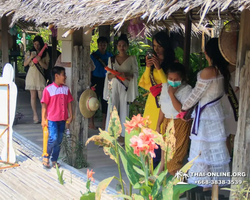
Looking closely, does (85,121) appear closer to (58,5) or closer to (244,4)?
(58,5)

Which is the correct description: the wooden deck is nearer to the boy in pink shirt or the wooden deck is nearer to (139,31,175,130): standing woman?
the boy in pink shirt

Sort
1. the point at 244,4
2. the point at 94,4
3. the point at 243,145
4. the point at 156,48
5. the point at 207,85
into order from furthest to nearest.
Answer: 1. the point at 156,48
2. the point at 94,4
3. the point at 207,85
4. the point at 243,145
5. the point at 244,4

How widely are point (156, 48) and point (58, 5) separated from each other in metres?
1.29

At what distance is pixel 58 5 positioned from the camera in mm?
4707

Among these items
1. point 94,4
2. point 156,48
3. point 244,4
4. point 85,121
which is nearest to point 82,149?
point 85,121

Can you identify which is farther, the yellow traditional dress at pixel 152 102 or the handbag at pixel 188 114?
the yellow traditional dress at pixel 152 102

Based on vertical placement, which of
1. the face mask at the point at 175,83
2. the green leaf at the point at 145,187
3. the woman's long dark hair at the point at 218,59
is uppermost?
the woman's long dark hair at the point at 218,59

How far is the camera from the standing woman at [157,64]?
179 inches

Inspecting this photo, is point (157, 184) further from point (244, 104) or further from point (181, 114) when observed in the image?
point (181, 114)

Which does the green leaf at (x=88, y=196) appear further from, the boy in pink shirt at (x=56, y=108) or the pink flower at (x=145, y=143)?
the boy in pink shirt at (x=56, y=108)

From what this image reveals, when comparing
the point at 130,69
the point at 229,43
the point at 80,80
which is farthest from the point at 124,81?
the point at 229,43

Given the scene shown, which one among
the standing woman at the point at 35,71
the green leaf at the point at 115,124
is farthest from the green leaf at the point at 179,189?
the standing woman at the point at 35,71

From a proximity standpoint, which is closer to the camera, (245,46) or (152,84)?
(245,46)

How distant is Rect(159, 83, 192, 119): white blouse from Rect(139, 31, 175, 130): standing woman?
184mm
